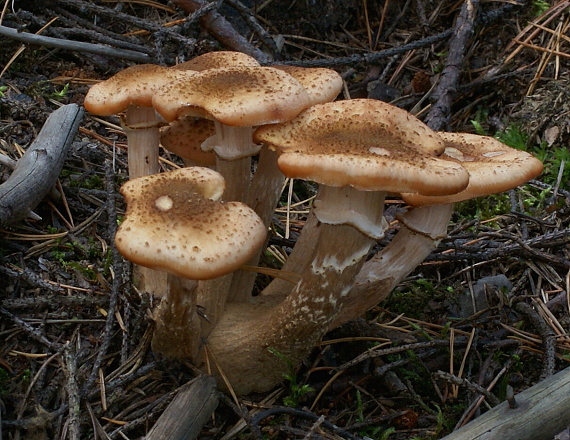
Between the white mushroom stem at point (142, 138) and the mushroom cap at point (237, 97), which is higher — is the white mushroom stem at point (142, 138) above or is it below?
below

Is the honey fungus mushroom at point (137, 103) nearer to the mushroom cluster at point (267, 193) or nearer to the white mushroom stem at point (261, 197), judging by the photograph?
the mushroom cluster at point (267, 193)

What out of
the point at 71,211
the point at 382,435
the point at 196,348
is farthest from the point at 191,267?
the point at 71,211

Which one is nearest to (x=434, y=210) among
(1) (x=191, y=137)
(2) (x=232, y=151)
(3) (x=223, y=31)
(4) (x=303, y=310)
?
(4) (x=303, y=310)

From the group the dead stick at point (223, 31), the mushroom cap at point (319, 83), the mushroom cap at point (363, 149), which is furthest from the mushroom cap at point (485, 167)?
the dead stick at point (223, 31)

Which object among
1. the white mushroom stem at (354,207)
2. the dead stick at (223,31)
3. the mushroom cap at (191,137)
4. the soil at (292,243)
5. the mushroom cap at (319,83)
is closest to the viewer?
the white mushroom stem at (354,207)

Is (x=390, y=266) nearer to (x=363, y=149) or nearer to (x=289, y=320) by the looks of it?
(x=289, y=320)
